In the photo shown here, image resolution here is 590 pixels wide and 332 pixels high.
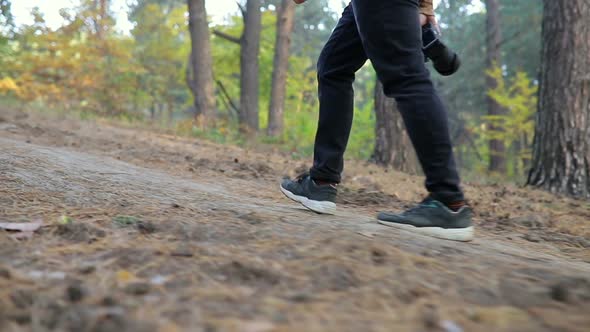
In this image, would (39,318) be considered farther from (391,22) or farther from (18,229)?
(391,22)

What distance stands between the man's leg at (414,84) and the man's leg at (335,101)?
0.38 meters

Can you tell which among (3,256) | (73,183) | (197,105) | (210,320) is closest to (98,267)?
(3,256)

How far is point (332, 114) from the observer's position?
2.61 meters

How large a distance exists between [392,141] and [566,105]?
2.31m

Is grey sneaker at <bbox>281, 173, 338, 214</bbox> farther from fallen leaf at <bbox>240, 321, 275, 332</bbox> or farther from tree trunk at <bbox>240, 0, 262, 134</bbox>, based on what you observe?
tree trunk at <bbox>240, 0, 262, 134</bbox>

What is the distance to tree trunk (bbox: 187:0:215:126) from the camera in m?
11.2

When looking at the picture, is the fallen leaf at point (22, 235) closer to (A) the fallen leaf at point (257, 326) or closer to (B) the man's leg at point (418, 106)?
(A) the fallen leaf at point (257, 326)

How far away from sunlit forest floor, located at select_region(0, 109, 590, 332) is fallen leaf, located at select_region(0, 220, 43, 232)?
0.11ft

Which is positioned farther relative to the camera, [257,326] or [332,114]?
[332,114]

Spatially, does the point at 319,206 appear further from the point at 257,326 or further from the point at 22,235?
the point at 257,326

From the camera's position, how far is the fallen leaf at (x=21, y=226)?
5.52 ft

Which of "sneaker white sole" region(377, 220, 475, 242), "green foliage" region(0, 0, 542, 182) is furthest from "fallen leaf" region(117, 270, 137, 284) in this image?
"green foliage" region(0, 0, 542, 182)

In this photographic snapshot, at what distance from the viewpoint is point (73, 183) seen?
2682 mm

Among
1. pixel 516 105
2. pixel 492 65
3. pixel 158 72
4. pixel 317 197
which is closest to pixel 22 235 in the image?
pixel 317 197
